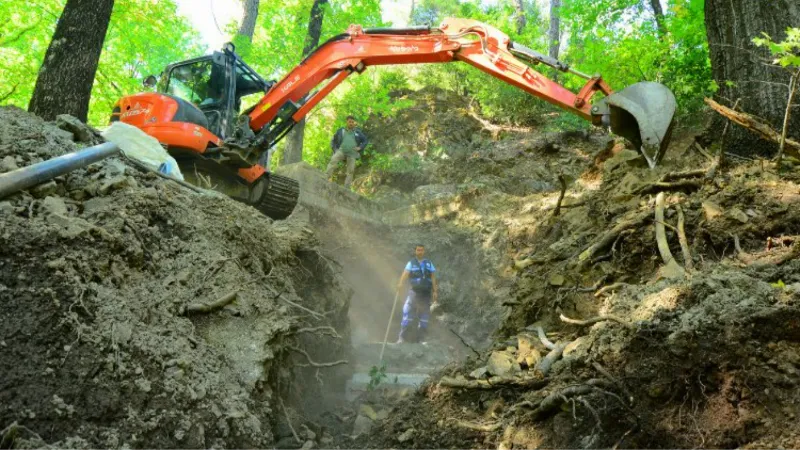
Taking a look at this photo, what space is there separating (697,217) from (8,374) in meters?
4.20

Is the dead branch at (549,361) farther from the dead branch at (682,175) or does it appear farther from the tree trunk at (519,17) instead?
the tree trunk at (519,17)

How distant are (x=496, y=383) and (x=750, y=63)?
369cm

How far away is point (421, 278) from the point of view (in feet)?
33.1

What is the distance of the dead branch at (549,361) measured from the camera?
351 cm

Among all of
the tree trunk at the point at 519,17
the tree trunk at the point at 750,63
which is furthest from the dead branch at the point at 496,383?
the tree trunk at the point at 519,17

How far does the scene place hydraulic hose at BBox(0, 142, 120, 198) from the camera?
9.90 feet

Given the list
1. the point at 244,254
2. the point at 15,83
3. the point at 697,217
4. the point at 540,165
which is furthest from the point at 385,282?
the point at 15,83

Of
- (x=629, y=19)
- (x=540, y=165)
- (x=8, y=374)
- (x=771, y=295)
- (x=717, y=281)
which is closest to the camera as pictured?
(x=8, y=374)

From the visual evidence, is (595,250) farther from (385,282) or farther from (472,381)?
(385,282)

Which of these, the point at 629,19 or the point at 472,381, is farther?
the point at 629,19

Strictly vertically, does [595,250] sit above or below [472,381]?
above

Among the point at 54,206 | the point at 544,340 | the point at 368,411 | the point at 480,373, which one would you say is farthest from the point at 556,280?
the point at 54,206

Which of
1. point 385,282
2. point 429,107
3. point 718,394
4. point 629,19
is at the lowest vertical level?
point 385,282

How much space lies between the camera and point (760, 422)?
2.38 metres
